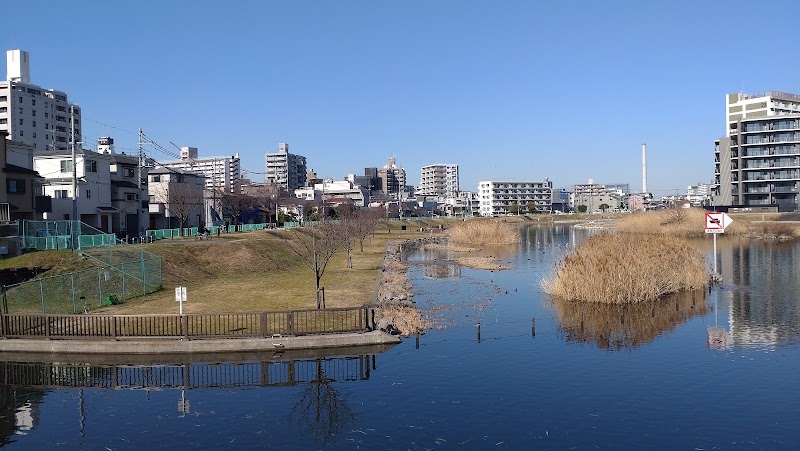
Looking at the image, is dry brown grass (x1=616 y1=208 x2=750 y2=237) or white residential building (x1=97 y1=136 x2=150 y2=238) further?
dry brown grass (x1=616 y1=208 x2=750 y2=237)

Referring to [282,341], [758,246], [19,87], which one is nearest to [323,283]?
[282,341]

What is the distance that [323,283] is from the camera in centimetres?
3678

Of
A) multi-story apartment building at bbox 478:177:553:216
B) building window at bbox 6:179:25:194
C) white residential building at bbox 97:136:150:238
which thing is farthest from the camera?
multi-story apartment building at bbox 478:177:553:216

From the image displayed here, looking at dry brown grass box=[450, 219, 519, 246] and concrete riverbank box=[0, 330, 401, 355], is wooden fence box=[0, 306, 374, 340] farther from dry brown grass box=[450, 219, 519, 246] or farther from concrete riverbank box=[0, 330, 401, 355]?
dry brown grass box=[450, 219, 519, 246]

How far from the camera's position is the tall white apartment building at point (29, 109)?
320 feet

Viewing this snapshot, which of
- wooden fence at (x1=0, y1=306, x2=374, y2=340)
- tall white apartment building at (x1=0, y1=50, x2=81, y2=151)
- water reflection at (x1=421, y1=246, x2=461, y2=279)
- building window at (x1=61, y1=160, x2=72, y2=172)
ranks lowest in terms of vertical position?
water reflection at (x1=421, y1=246, x2=461, y2=279)

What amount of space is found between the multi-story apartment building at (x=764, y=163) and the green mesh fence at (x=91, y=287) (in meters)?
97.0

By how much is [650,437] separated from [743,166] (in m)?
104

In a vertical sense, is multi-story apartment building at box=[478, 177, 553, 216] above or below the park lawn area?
above

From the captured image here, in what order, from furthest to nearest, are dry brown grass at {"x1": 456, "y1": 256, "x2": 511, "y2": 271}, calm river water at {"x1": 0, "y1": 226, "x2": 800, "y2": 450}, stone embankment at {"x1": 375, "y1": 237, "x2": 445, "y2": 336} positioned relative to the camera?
dry brown grass at {"x1": 456, "y1": 256, "x2": 511, "y2": 271} → stone embankment at {"x1": 375, "y1": 237, "x2": 445, "y2": 336} → calm river water at {"x1": 0, "y1": 226, "x2": 800, "y2": 450}

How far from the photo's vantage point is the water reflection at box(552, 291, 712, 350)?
2372 centimetres

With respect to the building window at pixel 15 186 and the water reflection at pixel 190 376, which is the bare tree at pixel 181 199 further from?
the water reflection at pixel 190 376

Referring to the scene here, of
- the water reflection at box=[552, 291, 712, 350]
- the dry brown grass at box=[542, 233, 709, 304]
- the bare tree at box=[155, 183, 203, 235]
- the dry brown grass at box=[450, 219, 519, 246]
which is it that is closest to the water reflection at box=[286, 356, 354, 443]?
the water reflection at box=[552, 291, 712, 350]

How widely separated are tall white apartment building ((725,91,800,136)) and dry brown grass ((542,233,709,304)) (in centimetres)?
9113
